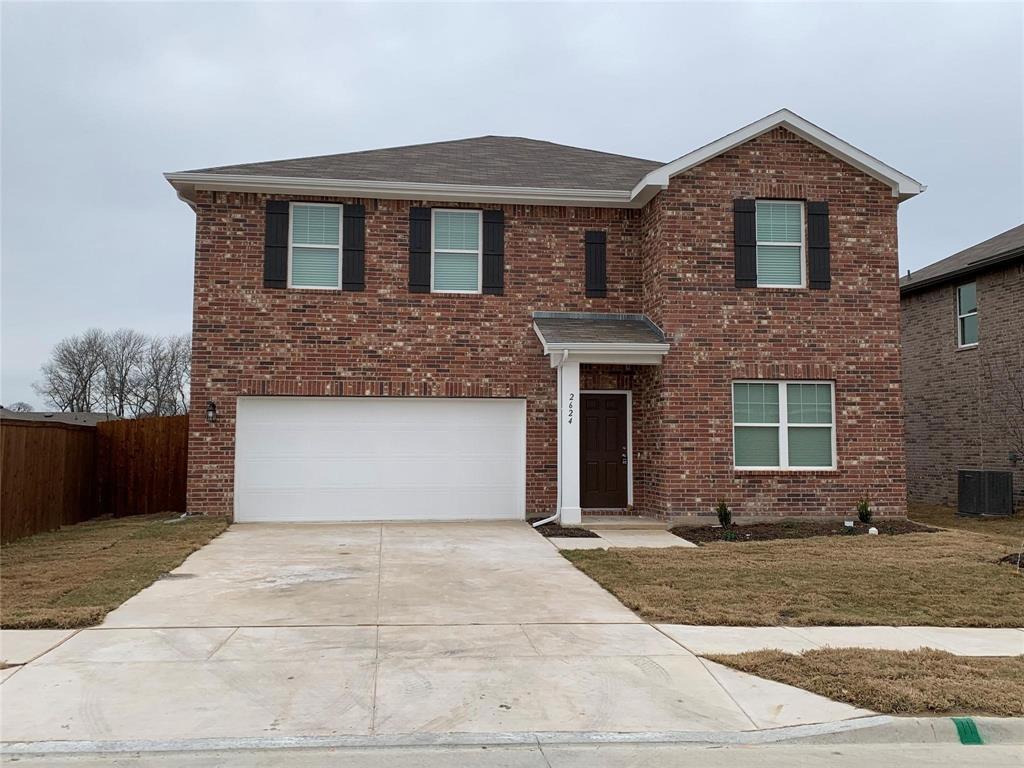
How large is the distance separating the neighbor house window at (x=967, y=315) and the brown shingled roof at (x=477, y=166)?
7.78 meters

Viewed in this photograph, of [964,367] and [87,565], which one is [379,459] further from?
[964,367]

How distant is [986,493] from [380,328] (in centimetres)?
1203

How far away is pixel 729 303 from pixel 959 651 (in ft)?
27.9

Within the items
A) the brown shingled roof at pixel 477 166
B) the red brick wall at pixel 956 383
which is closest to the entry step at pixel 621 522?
the brown shingled roof at pixel 477 166

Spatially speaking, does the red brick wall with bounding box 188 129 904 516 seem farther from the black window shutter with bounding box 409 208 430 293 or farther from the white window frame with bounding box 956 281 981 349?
the white window frame with bounding box 956 281 981 349

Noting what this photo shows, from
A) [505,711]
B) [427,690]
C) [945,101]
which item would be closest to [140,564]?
[427,690]

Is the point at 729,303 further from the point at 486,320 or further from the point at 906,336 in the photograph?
the point at 906,336

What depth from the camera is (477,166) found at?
1683 centimetres

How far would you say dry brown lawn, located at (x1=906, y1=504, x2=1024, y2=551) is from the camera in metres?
Answer: 14.4

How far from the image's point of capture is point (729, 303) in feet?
48.7

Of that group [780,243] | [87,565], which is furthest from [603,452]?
[87,565]

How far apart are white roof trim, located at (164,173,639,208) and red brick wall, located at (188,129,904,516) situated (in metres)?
0.35

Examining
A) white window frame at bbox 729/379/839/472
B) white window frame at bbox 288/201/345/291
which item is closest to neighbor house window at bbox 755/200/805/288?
white window frame at bbox 729/379/839/472

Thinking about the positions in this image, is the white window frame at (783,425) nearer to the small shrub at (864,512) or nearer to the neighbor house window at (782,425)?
the neighbor house window at (782,425)
